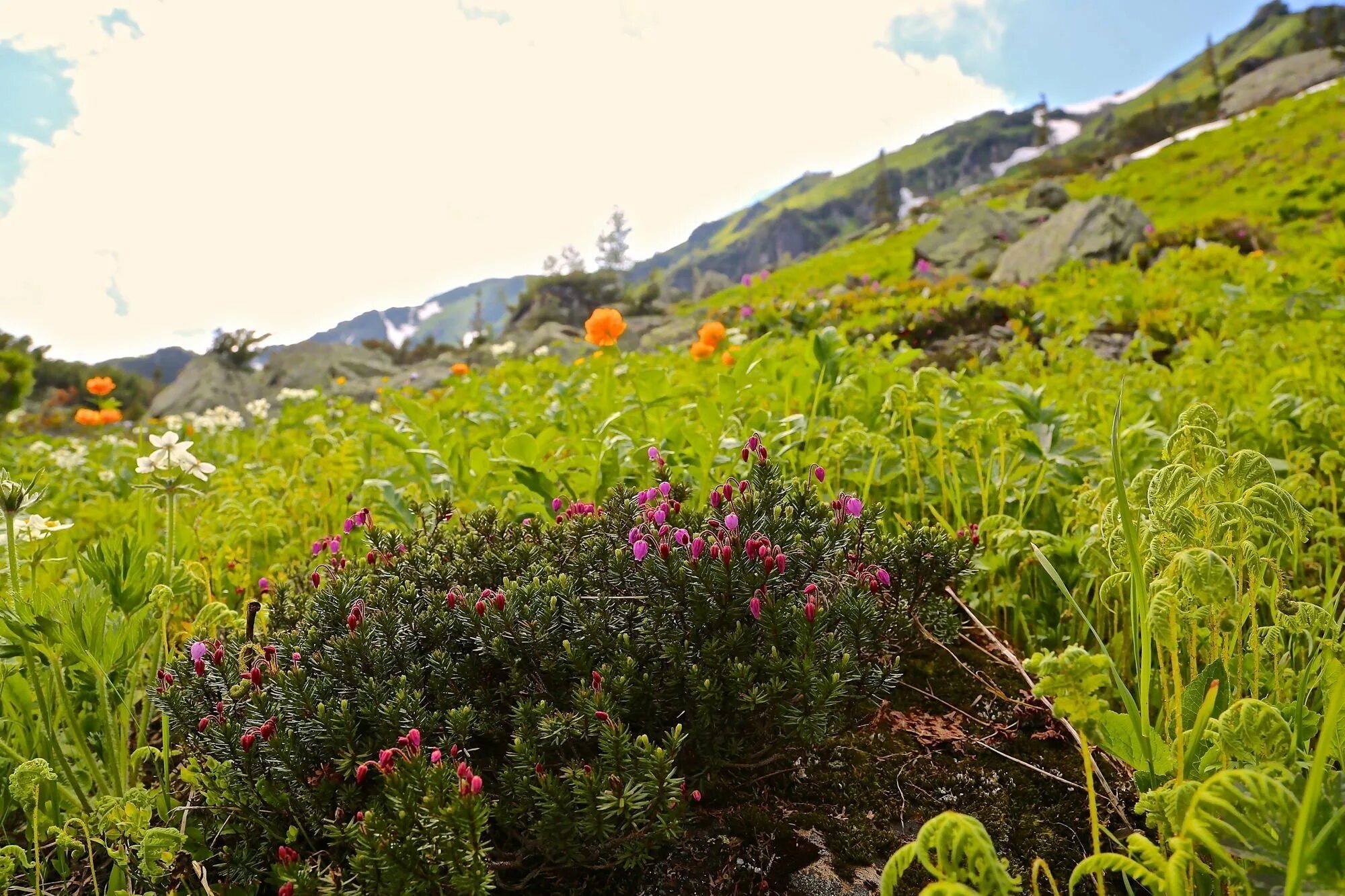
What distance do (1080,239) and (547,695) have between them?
14748 millimetres

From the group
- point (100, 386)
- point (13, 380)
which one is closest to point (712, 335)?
point (100, 386)

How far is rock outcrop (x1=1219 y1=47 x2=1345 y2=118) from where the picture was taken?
145ft

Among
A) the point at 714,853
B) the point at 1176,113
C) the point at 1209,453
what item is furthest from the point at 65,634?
the point at 1176,113

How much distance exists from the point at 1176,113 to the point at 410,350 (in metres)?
56.4

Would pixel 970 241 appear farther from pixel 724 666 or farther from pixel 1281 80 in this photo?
pixel 1281 80

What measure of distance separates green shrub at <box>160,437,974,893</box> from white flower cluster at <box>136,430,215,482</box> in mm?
604

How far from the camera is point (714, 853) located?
160cm

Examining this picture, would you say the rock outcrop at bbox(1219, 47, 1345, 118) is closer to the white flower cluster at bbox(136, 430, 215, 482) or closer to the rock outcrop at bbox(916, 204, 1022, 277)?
the rock outcrop at bbox(916, 204, 1022, 277)

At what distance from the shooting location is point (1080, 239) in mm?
13555

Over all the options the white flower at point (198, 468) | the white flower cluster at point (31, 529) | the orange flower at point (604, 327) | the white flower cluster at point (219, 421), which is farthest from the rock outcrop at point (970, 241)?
the white flower cluster at point (31, 529)

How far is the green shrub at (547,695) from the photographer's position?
1.34 meters

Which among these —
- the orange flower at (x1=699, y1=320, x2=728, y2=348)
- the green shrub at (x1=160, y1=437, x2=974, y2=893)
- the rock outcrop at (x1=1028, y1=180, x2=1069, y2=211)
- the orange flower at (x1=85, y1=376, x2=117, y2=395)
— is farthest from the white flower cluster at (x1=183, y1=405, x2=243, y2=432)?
the rock outcrop at (x1=1028, y1=180, x2=1069, y2=211)

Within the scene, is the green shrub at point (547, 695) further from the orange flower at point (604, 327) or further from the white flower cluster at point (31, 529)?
the orange flower at point (604, 327)

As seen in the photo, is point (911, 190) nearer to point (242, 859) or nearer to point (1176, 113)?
point (1176, 113)
